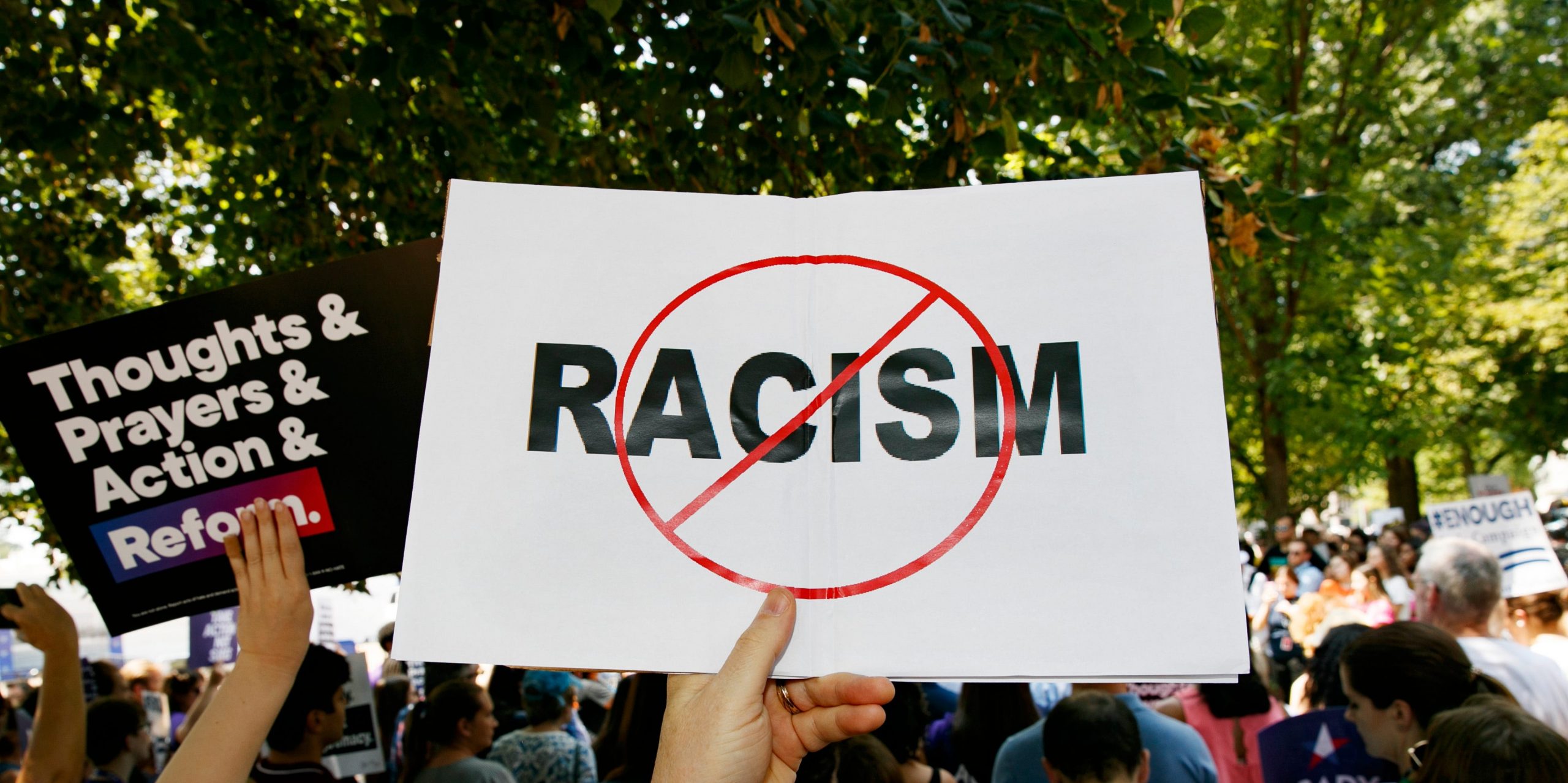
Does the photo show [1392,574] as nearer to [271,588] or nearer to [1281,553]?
[1281,553]

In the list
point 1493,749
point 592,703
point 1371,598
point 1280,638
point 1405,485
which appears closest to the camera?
point 1493,749

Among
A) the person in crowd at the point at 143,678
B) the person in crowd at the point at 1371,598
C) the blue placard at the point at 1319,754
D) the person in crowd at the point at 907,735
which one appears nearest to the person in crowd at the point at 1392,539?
the person in crowd at the point at 1371,598

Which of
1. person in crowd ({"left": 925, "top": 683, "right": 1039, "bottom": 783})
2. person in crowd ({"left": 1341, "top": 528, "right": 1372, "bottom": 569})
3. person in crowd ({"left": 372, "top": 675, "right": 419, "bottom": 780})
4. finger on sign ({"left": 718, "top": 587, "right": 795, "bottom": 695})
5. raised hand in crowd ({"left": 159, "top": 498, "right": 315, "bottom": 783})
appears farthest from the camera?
person in crowd ({"left": 1341, "top": 528, "right": 1372, "bottom": 569})

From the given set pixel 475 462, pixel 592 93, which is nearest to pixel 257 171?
Answer: pixel 592 93

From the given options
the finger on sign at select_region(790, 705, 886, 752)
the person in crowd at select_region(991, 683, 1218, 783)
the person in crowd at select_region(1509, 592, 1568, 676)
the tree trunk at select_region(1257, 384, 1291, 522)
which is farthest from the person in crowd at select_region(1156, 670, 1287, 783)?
the tree trunk at select_region(1257, 384, 1291, 522)

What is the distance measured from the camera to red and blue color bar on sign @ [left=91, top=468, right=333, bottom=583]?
6.34 feet

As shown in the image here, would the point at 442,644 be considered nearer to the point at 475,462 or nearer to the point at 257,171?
the point at 475,462

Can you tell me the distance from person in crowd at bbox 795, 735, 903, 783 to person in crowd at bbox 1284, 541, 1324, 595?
8356 mm

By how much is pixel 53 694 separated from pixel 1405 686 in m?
3.54

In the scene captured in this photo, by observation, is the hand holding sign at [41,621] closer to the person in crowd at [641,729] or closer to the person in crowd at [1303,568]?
the person in crowd at [641,729]

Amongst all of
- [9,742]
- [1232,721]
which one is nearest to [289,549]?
[1232,721]

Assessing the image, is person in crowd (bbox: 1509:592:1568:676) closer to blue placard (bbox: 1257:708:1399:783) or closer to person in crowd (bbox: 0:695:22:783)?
blue placard (bbox: 1257:708:1399:783)

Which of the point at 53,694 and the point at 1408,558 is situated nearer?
the point at 53,694

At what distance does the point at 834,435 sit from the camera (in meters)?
1.53
